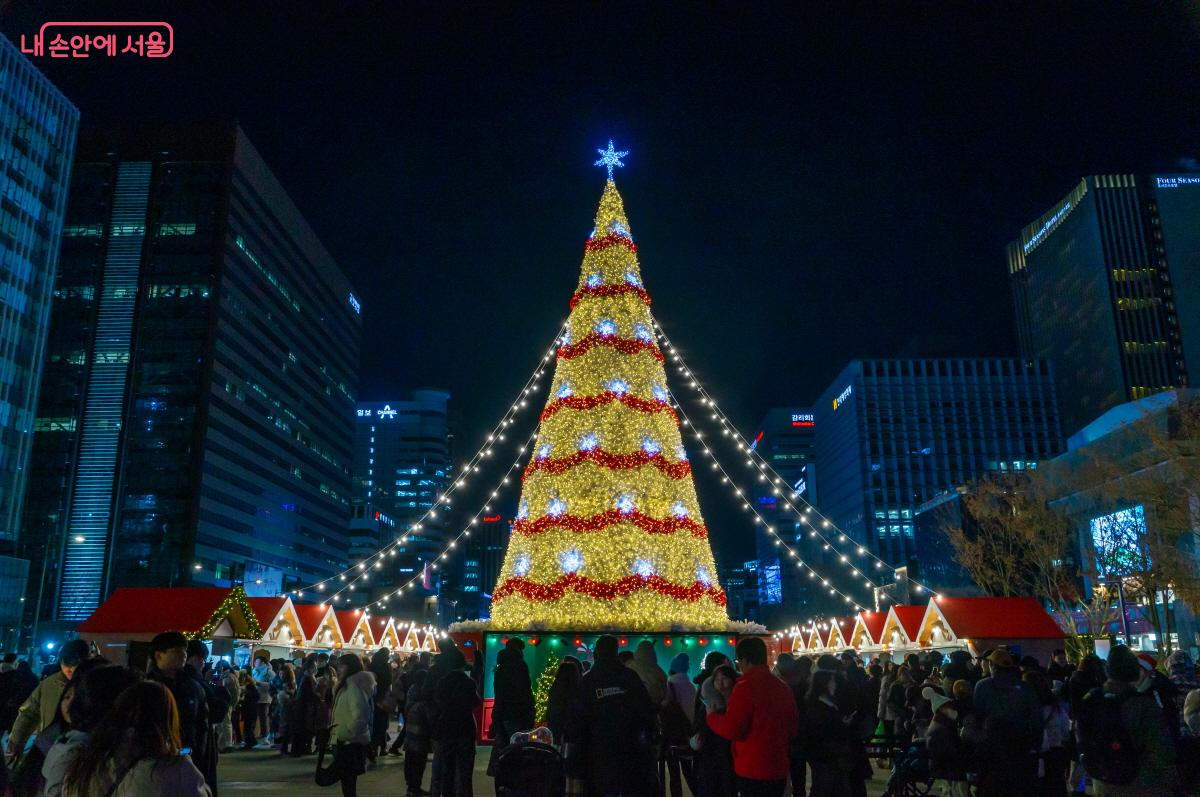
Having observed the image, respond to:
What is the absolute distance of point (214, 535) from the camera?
3051 inches

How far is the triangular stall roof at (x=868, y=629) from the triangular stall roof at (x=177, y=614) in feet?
63.0

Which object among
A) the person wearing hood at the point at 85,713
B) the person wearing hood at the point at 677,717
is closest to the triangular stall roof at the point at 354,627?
the person wearing hood at the point at 677,717

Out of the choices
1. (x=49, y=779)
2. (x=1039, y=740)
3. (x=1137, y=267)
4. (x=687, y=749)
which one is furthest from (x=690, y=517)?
(x=1137, y=267)

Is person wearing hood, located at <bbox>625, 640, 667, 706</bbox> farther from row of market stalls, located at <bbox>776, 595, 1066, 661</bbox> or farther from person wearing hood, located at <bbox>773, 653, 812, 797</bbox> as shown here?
row of market stalls, located at <bbox>776, 595, 1066, 661</bbox>

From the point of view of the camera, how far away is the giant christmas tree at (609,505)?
1819 cm

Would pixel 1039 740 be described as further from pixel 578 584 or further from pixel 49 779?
pixel 578 584

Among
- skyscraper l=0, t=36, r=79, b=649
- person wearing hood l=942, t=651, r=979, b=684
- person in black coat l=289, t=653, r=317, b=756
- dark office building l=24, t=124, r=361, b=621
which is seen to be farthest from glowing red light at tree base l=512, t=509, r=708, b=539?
dark office building l=24, t=124, r=361, b=621

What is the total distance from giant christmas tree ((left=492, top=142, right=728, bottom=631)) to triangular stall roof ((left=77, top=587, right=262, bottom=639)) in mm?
6943

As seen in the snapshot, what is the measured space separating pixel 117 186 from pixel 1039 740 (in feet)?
302

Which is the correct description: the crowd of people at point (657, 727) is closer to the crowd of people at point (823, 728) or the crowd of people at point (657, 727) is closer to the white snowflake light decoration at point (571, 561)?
the crowd of people at point (823, 728)

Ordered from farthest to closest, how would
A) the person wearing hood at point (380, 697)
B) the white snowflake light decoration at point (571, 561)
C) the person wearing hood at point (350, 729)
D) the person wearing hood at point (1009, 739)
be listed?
the white snowflake light decoration at point (571, 561) → the person wearing hood at point (380, 697) → the person wearing hood at point (350, 729) → the person wearing hood at point (1009, 739)

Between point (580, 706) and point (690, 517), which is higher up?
point (690, 517)

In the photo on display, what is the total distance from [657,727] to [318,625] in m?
21.6

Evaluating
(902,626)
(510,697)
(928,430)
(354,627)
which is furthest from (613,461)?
(928,430)
